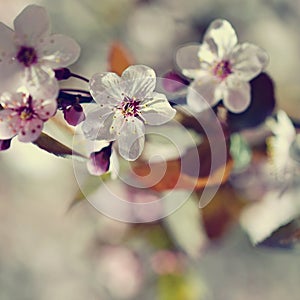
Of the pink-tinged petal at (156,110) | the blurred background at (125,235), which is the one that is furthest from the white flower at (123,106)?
the blurred background at (125,235)

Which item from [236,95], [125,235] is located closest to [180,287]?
[125,235]

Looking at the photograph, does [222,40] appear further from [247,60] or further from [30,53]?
[30,53]

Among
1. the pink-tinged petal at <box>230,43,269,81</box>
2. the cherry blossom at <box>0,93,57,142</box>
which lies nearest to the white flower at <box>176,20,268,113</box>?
the pink-tinged petal at <box>230,43,269,81</box>

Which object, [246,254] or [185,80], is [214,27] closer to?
[185,80]

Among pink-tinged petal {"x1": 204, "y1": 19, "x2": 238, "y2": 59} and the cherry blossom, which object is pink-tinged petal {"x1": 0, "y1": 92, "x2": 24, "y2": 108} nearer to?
the cherry blossom

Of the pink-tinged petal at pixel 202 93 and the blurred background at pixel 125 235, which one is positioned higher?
the pink-tinged petal at pixel 202 93

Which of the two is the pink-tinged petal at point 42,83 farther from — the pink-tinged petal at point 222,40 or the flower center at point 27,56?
the pink-tinged petal at point 222,40

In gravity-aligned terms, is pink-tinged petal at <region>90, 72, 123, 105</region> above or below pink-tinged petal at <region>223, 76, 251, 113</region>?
above
